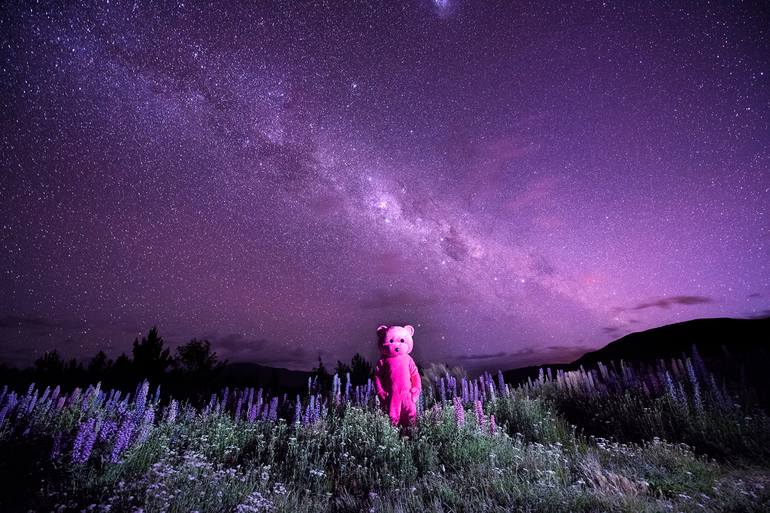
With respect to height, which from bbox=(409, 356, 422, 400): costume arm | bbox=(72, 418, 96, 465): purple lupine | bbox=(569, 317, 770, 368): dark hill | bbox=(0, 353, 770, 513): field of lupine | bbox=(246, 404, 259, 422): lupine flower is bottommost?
bbox=(0, 353, 770, 513): field of lupine

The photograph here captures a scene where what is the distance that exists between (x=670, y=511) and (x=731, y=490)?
1.06 m

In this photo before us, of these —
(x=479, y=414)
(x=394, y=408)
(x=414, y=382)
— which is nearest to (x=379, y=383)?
(x=394, y=408)

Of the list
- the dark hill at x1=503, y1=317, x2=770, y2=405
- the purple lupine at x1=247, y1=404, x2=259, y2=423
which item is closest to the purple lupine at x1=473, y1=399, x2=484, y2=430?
the purple lupine at x1=247, y1=404, x2=259, y2=423

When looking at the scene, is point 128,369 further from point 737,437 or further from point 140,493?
point 737,437

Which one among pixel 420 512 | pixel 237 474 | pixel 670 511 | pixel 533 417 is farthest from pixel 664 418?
pixel 237 474

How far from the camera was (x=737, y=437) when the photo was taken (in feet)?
18.2

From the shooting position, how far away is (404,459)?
5.14 meters

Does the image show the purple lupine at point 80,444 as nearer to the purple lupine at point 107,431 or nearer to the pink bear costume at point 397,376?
the purple lupine at point 107,431

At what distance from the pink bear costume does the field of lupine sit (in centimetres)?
32

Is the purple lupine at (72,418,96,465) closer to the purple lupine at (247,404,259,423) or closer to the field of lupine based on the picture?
the field of lupine

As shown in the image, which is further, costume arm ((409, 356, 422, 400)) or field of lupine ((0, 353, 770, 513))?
costume arm ((409, 356, 422, 400))

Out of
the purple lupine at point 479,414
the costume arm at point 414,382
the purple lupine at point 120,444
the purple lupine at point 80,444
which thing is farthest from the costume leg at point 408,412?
the purple lupine at point 80,444

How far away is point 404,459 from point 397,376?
7.93 ft

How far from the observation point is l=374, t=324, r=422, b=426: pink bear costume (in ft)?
Result: 23.7
